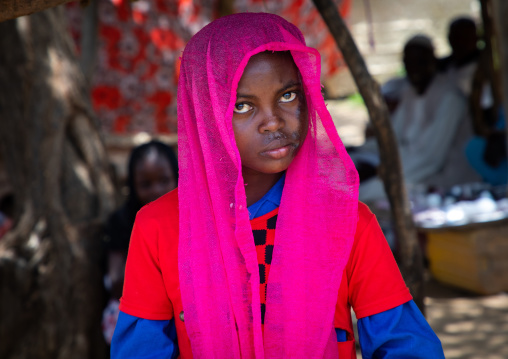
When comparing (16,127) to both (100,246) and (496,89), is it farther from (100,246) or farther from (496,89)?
(496,89)

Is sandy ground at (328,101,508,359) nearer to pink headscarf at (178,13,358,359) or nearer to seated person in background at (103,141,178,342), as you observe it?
seated person in background at (103,141,178,342)

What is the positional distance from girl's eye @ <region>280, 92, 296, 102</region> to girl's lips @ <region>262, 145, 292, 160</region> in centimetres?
12

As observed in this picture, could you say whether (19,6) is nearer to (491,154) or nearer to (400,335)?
(400,335)

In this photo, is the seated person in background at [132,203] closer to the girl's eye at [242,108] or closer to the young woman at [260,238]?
the young woman at [260,238]

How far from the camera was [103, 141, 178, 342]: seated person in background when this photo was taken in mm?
3119

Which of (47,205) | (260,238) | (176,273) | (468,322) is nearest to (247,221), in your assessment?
(260,238)

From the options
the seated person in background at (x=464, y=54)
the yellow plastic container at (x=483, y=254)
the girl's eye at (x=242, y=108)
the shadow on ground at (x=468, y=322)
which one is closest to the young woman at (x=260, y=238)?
the girl's eye at (x=242, y=108)

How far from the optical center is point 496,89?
4648 mm

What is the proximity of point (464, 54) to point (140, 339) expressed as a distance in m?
4.75

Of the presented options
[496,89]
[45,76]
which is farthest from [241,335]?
[496,89]

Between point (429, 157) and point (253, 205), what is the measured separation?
4.20 meters

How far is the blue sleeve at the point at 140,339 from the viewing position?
1.44 metres

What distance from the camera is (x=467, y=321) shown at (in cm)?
400

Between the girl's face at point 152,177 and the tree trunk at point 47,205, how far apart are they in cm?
37
